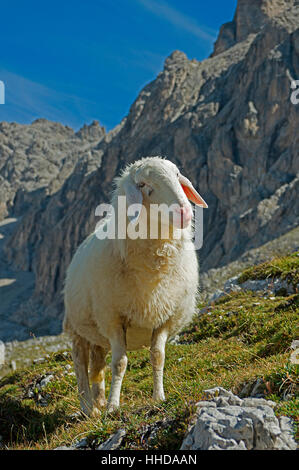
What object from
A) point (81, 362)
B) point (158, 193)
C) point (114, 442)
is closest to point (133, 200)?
point (158, 193)

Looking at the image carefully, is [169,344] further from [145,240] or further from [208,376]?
[145,240]

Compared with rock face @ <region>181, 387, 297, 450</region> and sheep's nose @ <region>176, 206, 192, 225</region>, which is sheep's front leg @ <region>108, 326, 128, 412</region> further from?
rock face @ <region>181, 387, 297, 450</region>

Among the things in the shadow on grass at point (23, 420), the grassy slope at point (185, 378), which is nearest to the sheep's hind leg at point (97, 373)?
the grassy slope at point (185, 378)

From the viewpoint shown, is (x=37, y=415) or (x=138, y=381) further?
(x=138, y=381)

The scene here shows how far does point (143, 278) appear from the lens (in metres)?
6.04

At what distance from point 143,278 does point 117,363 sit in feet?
3.88

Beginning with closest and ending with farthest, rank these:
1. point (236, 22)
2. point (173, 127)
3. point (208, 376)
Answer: point (208, 376), point (173, 127), point (236, 22)

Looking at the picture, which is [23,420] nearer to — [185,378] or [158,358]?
[185,378]

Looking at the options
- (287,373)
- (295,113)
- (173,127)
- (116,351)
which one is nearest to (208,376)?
(116,351)

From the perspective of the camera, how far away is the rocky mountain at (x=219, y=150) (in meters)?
72.4

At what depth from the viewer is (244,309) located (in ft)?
32.1

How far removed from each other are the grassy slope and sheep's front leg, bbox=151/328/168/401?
211 mm

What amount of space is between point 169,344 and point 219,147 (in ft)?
265

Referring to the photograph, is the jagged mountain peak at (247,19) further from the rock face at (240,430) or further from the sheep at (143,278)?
the rock face at (240,430)
